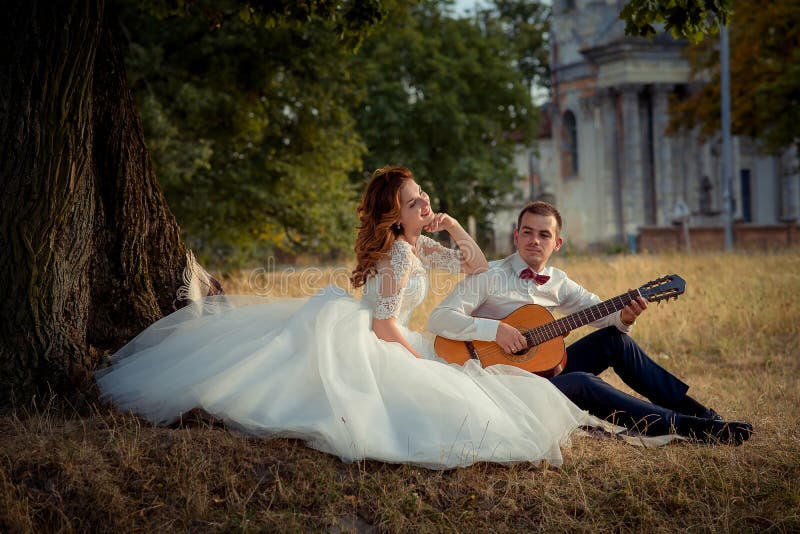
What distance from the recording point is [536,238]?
5.59m

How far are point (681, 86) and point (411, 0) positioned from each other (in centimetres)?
2585

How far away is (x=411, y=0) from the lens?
13.0 metres

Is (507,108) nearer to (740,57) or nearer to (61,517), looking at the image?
(740,57)

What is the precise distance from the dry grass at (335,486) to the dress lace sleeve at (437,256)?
1.39m

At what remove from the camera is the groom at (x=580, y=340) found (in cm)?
502

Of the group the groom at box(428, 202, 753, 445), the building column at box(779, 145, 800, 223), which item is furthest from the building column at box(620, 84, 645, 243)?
the groom at box(428, 202, 753, 445)

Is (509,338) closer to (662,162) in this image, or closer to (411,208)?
(411,208)

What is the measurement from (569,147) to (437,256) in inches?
1419

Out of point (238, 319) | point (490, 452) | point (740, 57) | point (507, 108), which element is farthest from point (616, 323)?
point (507, 108)

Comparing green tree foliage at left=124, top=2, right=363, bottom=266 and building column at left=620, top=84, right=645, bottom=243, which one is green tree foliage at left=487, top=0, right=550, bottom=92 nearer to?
building column at left=620, top=84, right=645, bottom=243

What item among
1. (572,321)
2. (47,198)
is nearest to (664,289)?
(572,321)

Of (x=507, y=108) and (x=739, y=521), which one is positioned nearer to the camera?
(x=739, y=521)

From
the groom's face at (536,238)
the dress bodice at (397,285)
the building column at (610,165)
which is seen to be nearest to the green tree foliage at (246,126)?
the groom's face at (536,238)

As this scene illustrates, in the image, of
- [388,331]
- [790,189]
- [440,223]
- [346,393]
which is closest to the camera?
[346,393]
